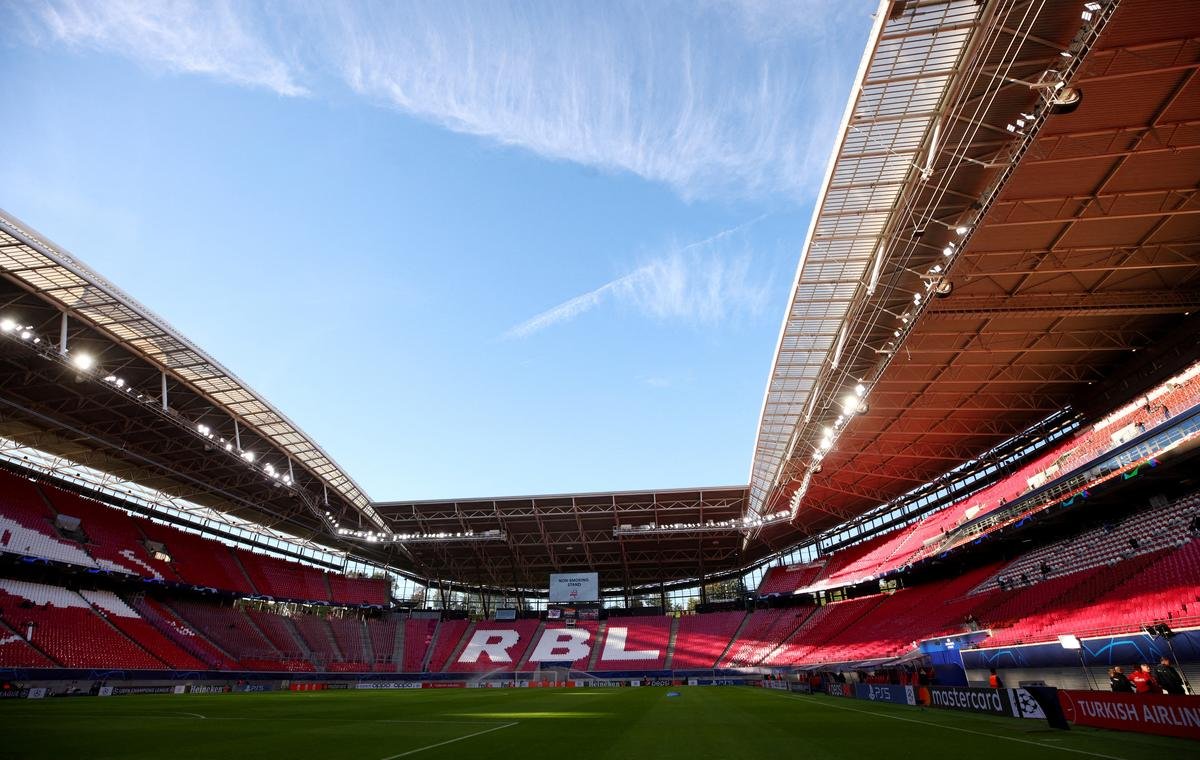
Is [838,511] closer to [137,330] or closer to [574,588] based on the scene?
[574,588]

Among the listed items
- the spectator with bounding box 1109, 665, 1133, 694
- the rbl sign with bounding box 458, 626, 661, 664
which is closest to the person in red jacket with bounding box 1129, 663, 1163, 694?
the spectator with bounding box 1109, 665, 1133, 694

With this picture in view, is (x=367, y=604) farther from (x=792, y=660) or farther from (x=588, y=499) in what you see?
(x=792, y=660)

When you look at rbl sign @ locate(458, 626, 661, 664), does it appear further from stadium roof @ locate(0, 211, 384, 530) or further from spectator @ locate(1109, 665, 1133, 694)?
spectator @ locate(1109, 665, 1133, 694)

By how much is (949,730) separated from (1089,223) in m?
17.4

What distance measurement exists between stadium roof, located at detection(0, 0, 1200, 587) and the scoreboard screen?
12.3 metres

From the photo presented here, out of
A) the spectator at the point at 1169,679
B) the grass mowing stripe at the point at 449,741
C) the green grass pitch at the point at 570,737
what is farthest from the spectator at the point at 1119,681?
the grass mowing stripe at the point at 449,741

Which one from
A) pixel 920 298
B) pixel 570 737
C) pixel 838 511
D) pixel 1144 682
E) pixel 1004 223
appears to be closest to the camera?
pixel 570 737

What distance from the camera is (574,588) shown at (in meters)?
57.8

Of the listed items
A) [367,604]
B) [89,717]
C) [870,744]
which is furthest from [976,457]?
[367,604]

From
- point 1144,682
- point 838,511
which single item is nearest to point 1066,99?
point 1144,682

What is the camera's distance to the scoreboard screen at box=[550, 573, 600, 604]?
57375mm

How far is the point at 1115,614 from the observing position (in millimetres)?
21078

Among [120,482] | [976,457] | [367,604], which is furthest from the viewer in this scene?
[367,604]

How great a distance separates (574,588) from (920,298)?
45.8 m
